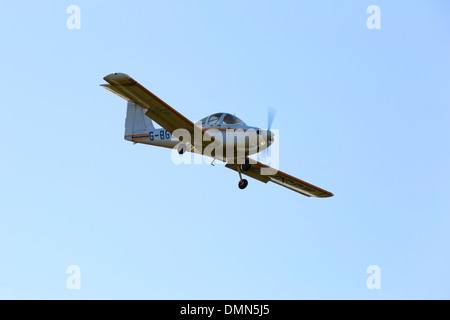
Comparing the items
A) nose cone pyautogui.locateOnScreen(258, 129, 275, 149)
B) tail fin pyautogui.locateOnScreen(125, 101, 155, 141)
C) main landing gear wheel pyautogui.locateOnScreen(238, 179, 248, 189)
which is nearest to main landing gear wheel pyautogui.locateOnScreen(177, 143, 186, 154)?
tail fin pyautogui.locateOnScreen(125, 101, 155, 141)

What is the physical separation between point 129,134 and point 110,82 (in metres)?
6.59

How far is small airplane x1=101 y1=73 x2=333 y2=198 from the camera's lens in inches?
968

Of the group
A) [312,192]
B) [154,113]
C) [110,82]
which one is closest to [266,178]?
[312,192]

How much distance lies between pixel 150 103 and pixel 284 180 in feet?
28.4

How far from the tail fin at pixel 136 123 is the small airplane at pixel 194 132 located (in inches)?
1.8

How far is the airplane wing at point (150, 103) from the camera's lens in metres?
23.6

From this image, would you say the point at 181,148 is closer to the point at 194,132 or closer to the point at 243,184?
the point at 194,132

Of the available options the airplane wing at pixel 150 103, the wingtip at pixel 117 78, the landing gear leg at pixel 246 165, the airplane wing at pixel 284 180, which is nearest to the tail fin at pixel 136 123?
the airplane wing at pixel 150 103

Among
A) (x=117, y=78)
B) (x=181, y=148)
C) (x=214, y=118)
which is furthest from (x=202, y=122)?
(x=117, y=78)

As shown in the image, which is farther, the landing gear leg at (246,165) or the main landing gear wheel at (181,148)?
the landing gear leg at (246,165)

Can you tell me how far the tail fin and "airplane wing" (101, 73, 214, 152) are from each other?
123 inches

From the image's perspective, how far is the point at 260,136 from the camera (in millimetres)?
25859

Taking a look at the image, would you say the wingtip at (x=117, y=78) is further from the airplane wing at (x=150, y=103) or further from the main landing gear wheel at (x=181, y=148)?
the main landing gear wheel at (x=181, y=148)
